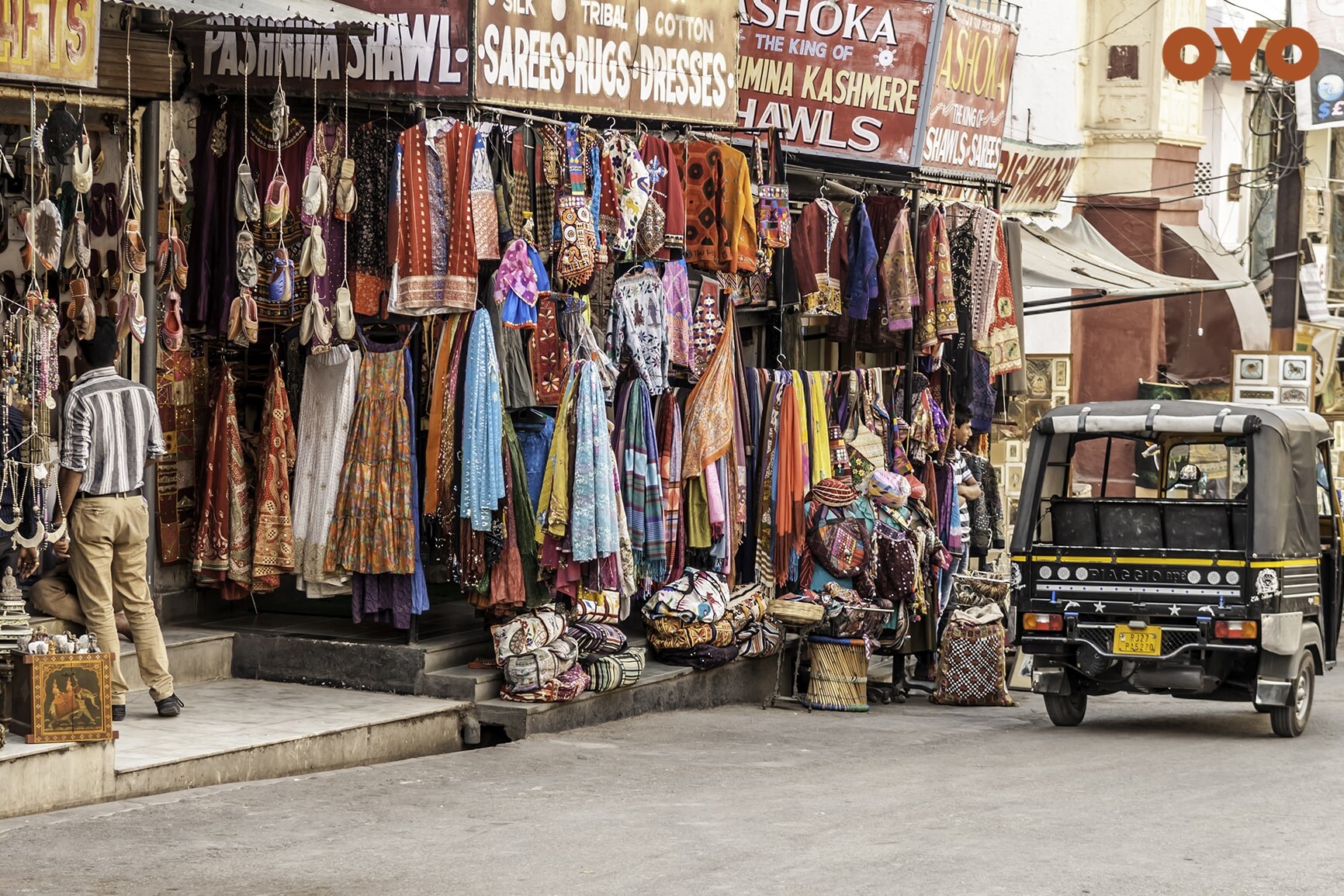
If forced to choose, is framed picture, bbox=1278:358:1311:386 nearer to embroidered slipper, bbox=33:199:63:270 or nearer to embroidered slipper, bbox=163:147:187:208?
embroidered slipper, bbox=163:147:187:208

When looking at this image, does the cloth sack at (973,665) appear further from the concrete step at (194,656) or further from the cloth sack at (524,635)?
the concrete step at (194,656)

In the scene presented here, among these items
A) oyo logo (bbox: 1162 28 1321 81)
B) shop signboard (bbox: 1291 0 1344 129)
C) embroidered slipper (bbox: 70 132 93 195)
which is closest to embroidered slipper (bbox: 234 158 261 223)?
embroidered slipper (bbox: 70 132 93 195)

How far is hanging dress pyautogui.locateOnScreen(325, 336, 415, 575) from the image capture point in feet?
33.4

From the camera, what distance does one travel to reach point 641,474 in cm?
1131

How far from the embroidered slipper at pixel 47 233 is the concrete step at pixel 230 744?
2.22 meters

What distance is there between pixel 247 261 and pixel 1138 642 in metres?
5.52

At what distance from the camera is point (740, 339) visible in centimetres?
1367

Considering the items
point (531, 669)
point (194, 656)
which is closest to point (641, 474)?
point (531, 669)

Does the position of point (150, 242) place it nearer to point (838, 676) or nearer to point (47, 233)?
point (47, 233)

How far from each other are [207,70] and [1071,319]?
631 inches

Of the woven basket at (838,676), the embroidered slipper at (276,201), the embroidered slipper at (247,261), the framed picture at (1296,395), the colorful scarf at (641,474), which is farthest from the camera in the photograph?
the framed picture at (1296,395)

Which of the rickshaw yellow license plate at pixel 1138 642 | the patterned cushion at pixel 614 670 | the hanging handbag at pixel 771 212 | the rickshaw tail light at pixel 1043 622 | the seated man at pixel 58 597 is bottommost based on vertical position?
the patterned cushion at pixel 614 670

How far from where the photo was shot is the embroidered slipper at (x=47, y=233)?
8641 millimetres

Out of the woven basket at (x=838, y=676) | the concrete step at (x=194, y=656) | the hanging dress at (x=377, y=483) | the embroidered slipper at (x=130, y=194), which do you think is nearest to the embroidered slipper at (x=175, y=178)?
the embroidered slipper at (x=130, y=194)
